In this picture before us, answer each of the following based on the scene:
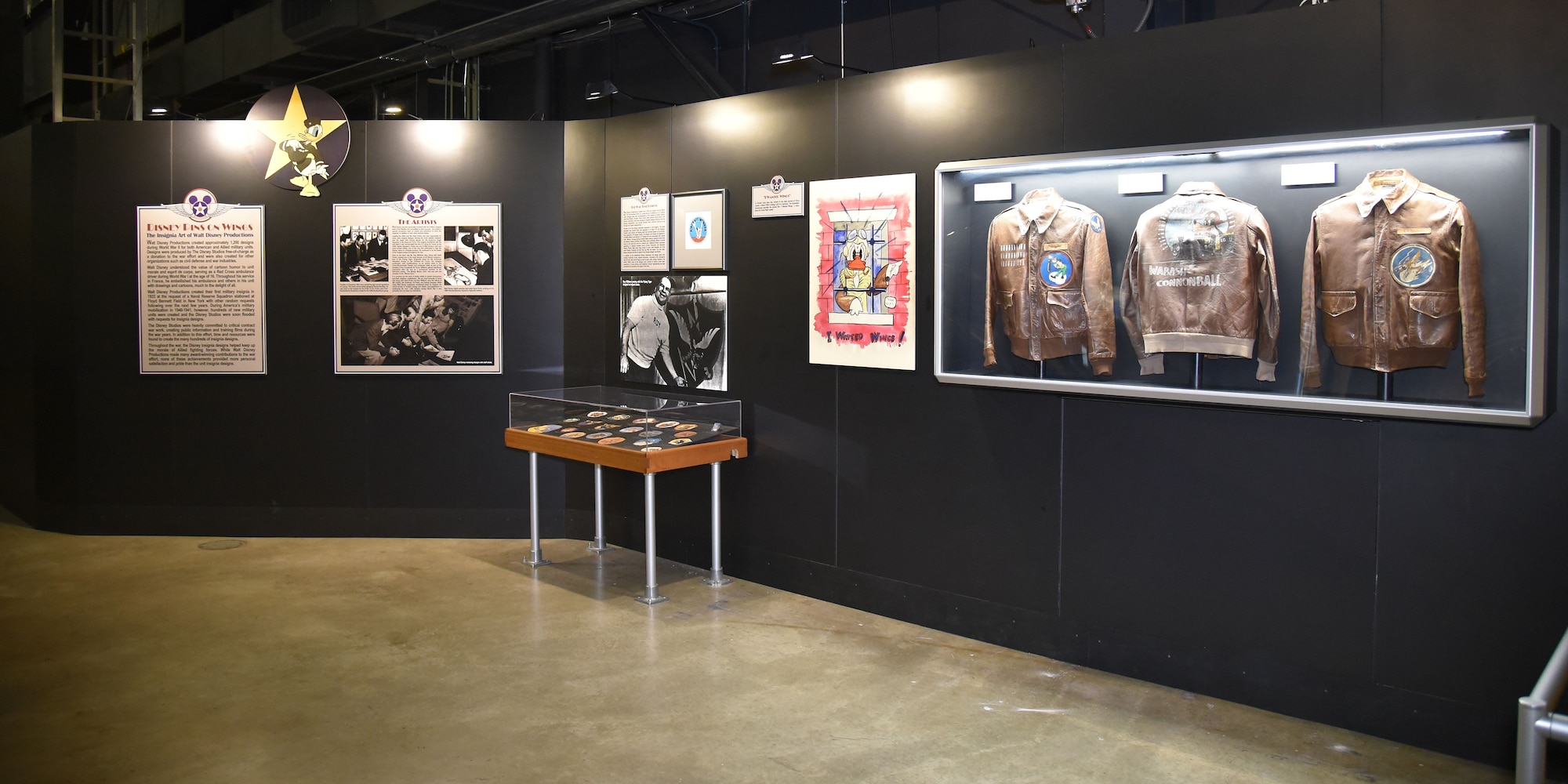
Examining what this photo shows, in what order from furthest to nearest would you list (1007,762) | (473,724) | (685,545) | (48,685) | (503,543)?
(503,543) → (685,545) → (48,685) → (473,724) → (1007,762)

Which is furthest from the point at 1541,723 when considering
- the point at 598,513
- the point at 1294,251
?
the point at 598,513

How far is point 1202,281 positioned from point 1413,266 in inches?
27.9

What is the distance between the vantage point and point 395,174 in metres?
7.12

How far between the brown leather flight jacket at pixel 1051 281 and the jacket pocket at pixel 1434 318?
1104mm

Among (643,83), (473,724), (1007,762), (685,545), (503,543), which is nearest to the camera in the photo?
(1007,762)

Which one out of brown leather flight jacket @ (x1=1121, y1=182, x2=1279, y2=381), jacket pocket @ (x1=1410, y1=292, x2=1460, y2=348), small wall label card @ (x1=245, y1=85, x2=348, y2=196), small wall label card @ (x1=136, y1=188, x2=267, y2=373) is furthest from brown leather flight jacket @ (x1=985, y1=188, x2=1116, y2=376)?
small wall label card @ (x1=136, y1=188, x2=267, y2=373)

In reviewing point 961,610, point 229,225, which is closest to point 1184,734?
point 961,610

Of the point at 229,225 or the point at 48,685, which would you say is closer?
the point at 48,685

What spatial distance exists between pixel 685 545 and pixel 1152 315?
316cm

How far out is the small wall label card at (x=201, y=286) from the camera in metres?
7.17

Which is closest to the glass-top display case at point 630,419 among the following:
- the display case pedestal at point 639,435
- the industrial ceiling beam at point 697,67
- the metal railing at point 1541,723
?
the display case pedestal at point 639,435

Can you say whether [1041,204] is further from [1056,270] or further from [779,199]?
[779,199]

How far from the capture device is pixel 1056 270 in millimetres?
4598

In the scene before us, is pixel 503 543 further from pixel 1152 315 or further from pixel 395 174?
pixel 1152 315
